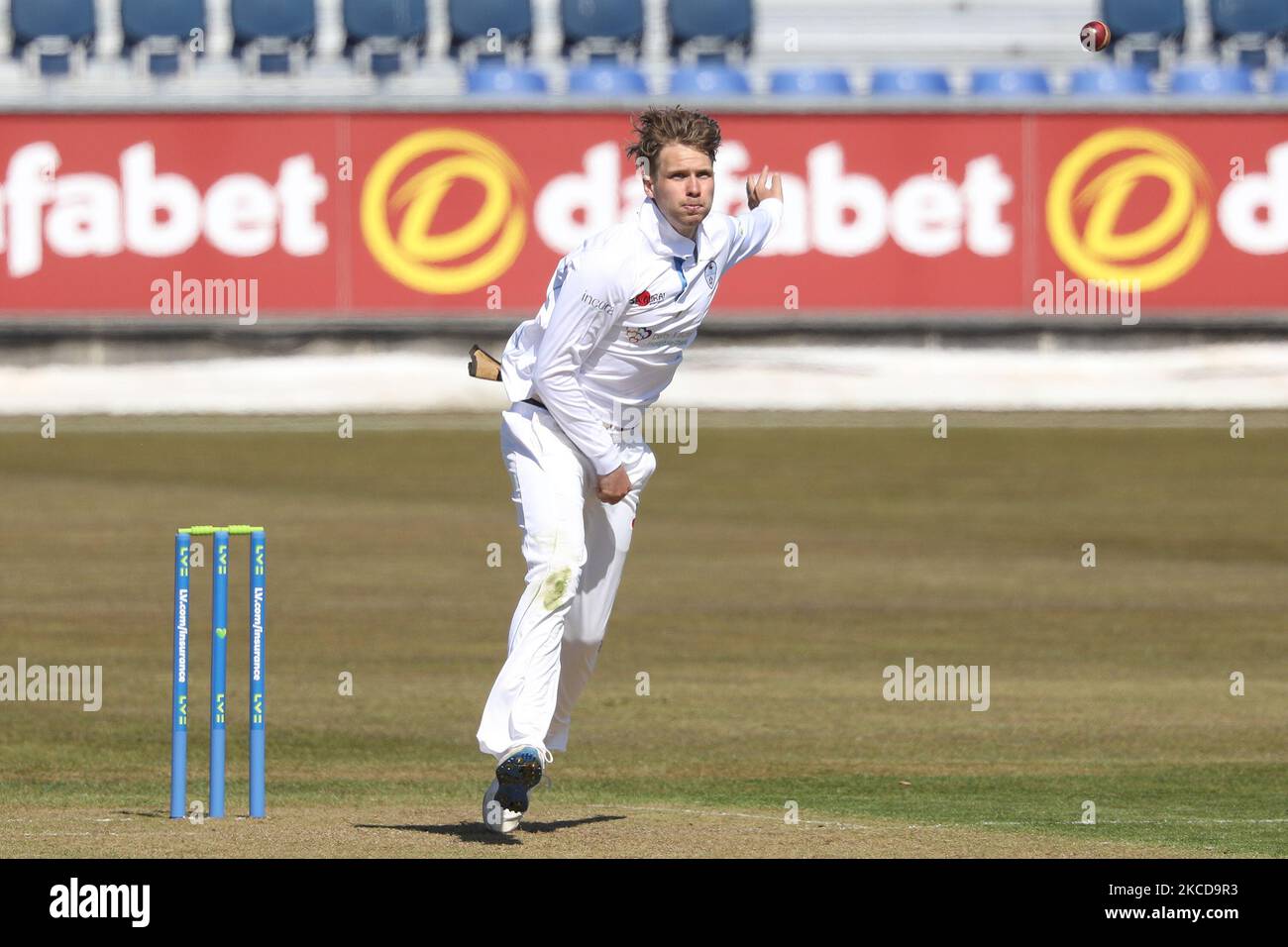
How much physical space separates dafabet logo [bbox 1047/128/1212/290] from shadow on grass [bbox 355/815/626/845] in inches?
780

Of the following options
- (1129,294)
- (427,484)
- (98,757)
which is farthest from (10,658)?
(1129,294)

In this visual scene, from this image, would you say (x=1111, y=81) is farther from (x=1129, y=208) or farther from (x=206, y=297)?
(x=206, y=297)

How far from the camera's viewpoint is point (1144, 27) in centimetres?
3039

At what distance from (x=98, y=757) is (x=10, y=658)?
3.04m

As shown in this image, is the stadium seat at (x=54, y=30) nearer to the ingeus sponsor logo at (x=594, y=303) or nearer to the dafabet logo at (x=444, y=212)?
the dafabet logo at (x=444, y=212)

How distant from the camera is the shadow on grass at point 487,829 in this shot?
8172mm

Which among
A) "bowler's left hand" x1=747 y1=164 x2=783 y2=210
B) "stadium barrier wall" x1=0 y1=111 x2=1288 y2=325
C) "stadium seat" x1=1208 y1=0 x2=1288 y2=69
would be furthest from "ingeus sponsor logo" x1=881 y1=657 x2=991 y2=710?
"stadium seat" x1=1208 y1=0 x2=1288 y2=69

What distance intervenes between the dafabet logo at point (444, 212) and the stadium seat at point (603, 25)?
324 cm

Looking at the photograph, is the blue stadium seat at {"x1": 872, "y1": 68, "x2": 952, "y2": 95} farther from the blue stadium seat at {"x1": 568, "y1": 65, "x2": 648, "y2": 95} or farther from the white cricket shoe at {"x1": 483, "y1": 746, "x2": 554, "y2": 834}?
the white cricket shoe at {"x1": 483, "y1": 746, "x2": 554, "y2": 834}

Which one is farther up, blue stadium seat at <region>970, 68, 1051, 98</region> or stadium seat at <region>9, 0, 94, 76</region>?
stadium seat at <region>9, 0, 94, 76</region>

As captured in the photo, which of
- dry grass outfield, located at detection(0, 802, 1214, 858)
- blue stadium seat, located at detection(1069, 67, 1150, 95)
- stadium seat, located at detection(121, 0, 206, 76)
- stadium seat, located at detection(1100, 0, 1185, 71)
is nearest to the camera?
dry grass outfield, located at detection(0, 802, 1214, 858)

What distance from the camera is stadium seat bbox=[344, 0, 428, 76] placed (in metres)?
29.4

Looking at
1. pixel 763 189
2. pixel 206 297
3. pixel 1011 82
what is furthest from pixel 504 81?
pixel 763 189

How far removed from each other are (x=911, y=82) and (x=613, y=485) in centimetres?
2107
